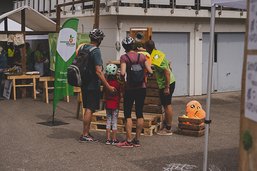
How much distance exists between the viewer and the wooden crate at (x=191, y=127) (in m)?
9.08

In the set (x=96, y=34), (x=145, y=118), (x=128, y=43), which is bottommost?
(x=145, y=118)

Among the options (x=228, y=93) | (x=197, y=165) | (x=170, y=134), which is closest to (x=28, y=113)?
(x=170, y=134)

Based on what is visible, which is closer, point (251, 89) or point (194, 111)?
point (251, 89)

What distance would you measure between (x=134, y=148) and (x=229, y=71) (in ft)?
35.7

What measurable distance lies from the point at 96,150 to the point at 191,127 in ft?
7.16

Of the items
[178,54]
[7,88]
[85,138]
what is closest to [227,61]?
[178,54]

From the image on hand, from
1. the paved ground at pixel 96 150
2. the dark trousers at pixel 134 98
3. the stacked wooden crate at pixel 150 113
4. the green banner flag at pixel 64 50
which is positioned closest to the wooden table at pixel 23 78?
the paved ground at pixel 96 150

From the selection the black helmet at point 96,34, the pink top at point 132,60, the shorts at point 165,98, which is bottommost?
the shorts at point 165,98

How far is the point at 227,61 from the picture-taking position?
18.1m

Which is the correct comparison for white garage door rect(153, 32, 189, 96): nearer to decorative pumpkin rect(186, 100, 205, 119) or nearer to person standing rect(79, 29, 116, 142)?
decorative pumpkin rect(186, 100, 205, 119)

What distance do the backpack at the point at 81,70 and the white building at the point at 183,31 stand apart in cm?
654

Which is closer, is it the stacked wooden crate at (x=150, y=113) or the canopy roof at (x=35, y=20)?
the stacked wooden crate at (x=150, y=113)

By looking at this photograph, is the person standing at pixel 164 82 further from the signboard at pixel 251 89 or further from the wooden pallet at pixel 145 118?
the signboard at pixel 251 89

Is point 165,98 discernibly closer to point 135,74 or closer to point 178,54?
point 135,74
